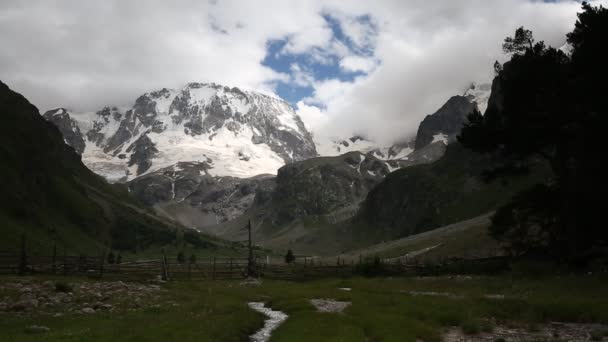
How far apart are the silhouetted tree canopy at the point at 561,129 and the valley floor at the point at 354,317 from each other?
5.77m

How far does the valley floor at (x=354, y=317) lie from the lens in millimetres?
22844

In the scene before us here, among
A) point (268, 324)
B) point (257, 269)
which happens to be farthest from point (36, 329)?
point (257, 269)

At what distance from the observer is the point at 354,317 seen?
28984 mm

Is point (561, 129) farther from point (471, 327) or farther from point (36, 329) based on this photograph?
point (36, 329)

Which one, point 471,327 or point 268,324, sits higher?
point 471,327

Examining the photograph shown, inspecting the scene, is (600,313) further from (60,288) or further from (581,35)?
(60,288)

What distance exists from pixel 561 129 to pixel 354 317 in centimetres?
2333

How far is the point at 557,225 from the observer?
42.2 metres

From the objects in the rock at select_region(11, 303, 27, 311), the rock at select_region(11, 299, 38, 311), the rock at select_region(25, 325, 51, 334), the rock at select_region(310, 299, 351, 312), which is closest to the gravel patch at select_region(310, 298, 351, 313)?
the rock at select_region(310, 299, 351, 312)

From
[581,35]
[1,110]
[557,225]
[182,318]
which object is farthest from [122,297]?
[1,110]

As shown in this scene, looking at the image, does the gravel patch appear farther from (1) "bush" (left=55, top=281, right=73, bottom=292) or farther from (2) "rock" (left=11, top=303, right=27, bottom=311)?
(1) "bush" (left=55, top=281, right=73, bottom=292)

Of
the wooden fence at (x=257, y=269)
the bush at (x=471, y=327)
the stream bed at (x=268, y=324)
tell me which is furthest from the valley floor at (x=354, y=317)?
the wooden fence at (x=257, y=269)

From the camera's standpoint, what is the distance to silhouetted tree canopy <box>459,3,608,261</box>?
120 ft

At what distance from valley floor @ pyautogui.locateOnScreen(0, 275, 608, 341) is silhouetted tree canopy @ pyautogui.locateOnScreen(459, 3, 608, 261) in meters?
5.77
